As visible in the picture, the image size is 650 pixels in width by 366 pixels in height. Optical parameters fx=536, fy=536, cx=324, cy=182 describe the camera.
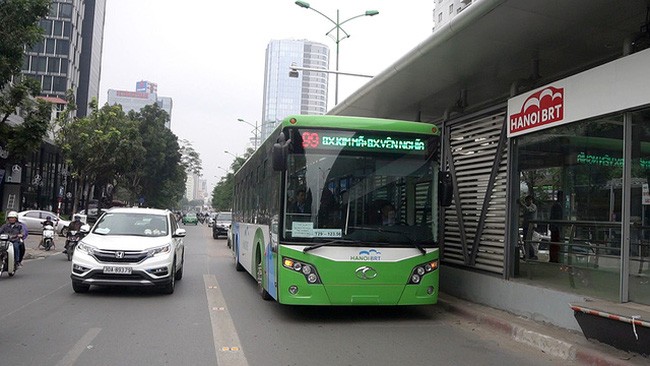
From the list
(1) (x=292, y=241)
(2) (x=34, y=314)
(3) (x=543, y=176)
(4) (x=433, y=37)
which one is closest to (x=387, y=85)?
(4) (x=433, y=37)

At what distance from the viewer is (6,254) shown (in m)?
11.9

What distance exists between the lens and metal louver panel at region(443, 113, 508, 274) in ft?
30.1

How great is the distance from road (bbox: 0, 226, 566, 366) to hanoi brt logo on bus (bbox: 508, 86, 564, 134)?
310 cm

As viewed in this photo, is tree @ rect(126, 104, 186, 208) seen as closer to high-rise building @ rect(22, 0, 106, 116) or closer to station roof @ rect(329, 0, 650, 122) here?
high-rise building @ rect(22, 0, 106, 116)

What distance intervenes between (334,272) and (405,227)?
1.33m

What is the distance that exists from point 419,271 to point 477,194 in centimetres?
269

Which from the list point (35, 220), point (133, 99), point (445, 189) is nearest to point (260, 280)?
point (445, 189)

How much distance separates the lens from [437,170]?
27.7 ft

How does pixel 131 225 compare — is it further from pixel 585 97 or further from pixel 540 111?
pixel 585 97

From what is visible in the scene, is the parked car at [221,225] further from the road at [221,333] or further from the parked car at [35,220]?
the road at [221,333]

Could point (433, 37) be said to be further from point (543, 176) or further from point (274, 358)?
point (274, 358)

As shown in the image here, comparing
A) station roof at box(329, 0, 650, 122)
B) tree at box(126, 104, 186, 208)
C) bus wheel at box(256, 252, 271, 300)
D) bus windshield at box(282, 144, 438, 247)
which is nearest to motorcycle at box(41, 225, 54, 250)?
bus wheel at box(256, 252, 271, 300)

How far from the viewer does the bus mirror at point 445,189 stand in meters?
8.26

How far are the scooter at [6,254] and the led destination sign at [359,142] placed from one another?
7963 millimetres
